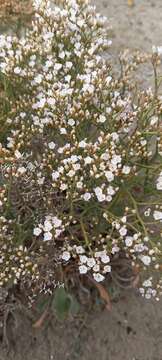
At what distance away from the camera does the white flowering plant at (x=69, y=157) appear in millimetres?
2779

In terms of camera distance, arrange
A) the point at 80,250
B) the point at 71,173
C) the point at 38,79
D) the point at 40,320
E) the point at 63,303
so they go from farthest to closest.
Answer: the point at 40,320 < the point at 63,303 < the point at 38,79 < the point at 80,250 < the point at 71,173

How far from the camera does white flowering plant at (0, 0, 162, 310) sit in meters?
2.78

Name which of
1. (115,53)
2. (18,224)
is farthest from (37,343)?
(115,53)

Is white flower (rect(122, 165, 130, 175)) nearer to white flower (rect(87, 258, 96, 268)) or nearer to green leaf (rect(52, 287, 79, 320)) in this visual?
white flower (rect(87, 258, 96, 268))

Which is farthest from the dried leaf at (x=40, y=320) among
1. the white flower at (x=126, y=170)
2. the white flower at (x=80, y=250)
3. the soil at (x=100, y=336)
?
the white flower at (x=126, y=170)

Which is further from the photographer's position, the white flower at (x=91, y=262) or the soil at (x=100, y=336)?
the soil at (x=100, y=336)

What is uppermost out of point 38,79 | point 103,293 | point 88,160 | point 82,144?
point 38,79

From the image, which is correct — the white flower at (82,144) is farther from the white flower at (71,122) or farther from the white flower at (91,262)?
the white flower at (91,262)

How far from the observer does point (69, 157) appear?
9.45ft

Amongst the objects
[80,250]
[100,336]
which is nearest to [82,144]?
[80,250]

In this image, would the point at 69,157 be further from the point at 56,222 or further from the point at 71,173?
the point at 56,222

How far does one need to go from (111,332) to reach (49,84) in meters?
1.57

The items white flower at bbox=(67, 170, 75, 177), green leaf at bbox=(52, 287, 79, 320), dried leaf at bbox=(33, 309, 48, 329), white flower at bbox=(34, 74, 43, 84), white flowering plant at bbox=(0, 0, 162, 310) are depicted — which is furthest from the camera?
dried leaf at bbox=(33, 309, 48, 329)

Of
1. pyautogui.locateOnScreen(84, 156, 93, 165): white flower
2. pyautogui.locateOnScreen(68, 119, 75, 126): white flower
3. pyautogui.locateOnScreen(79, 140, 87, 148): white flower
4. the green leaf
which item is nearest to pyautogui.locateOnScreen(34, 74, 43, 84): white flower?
pyautogui.locateOnScreen(68, 119, 75, 126): white flower
